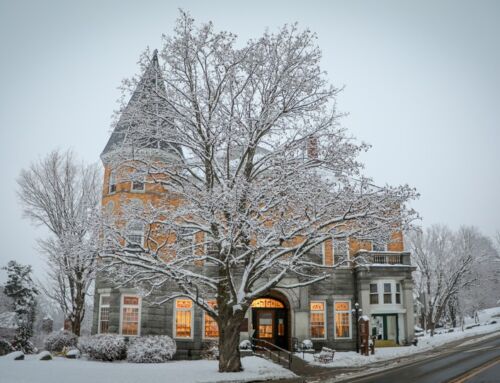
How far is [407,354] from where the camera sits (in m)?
27.7

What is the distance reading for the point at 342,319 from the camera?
31.3 m

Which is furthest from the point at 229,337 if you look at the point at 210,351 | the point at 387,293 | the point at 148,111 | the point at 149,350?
the point at 387,293

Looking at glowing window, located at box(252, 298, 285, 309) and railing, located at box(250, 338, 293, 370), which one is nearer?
railing, located at box(250, 338, 293, 370)

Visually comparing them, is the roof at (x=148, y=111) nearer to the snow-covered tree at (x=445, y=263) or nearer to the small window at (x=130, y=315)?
the small window at (x=130, y=315)

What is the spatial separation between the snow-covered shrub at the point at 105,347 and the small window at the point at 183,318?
4852mm

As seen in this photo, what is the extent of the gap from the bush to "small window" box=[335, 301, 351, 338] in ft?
56.1

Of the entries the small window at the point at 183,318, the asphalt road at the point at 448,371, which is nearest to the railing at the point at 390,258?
the asphalt road at the point at 448,371

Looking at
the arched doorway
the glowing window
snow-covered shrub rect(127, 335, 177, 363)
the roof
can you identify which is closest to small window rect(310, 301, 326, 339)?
the arched doorway

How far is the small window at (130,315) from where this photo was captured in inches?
1080

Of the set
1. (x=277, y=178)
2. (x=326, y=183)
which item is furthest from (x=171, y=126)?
(x=326, y=183)

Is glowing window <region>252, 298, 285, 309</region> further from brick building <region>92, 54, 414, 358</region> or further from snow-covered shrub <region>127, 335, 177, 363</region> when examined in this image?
snow-covered shrub <region>127, 335, 177, 363</region>

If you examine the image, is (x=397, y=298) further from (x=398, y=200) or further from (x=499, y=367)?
(x=398, y=200)

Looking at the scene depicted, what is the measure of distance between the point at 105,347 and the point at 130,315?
14.4 feet

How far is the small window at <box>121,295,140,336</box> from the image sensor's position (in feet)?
90.0
